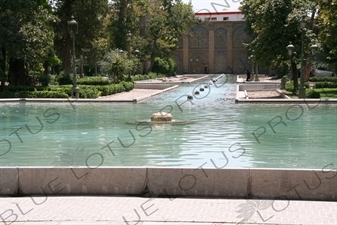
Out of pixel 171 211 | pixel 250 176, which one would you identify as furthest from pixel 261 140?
pixel 171 211

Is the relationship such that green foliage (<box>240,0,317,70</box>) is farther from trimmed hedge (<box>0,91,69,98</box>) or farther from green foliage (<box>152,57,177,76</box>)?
green foliage (<box>152,57,177,76</box>)

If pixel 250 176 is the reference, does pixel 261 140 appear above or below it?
below

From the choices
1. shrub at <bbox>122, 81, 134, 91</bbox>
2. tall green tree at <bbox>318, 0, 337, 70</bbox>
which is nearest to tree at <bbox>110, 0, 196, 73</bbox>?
shrub at <bbox>122, 81, 134, 91</bbox>

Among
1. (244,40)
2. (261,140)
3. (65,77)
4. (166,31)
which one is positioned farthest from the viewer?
(244,40)

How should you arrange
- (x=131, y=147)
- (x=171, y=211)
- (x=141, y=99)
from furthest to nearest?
(x=141, y=99) → (x=131, y=147) → (x=171, y=211)

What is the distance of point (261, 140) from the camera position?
41.6ft

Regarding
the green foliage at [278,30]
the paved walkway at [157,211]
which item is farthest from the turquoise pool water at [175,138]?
the green foliage at [278,30]

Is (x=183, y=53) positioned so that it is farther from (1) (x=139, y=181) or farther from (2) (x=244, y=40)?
(1) (x=139, y=181)

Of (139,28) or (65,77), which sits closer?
(65,77)

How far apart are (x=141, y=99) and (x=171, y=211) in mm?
20214

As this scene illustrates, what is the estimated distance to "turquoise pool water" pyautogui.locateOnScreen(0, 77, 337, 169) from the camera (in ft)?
33.3

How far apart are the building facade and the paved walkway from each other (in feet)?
241

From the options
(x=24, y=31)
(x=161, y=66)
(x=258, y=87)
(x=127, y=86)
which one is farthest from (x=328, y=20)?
(x=161, y=66)

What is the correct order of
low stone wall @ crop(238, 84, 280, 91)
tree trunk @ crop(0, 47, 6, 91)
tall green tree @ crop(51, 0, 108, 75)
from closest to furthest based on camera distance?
tree trunk @ crop(0, 47, 6, 91)
tall green tree @ crop(51, 0, 108, 75)
low stone wall @ crop(238, 84, 280, 91)
